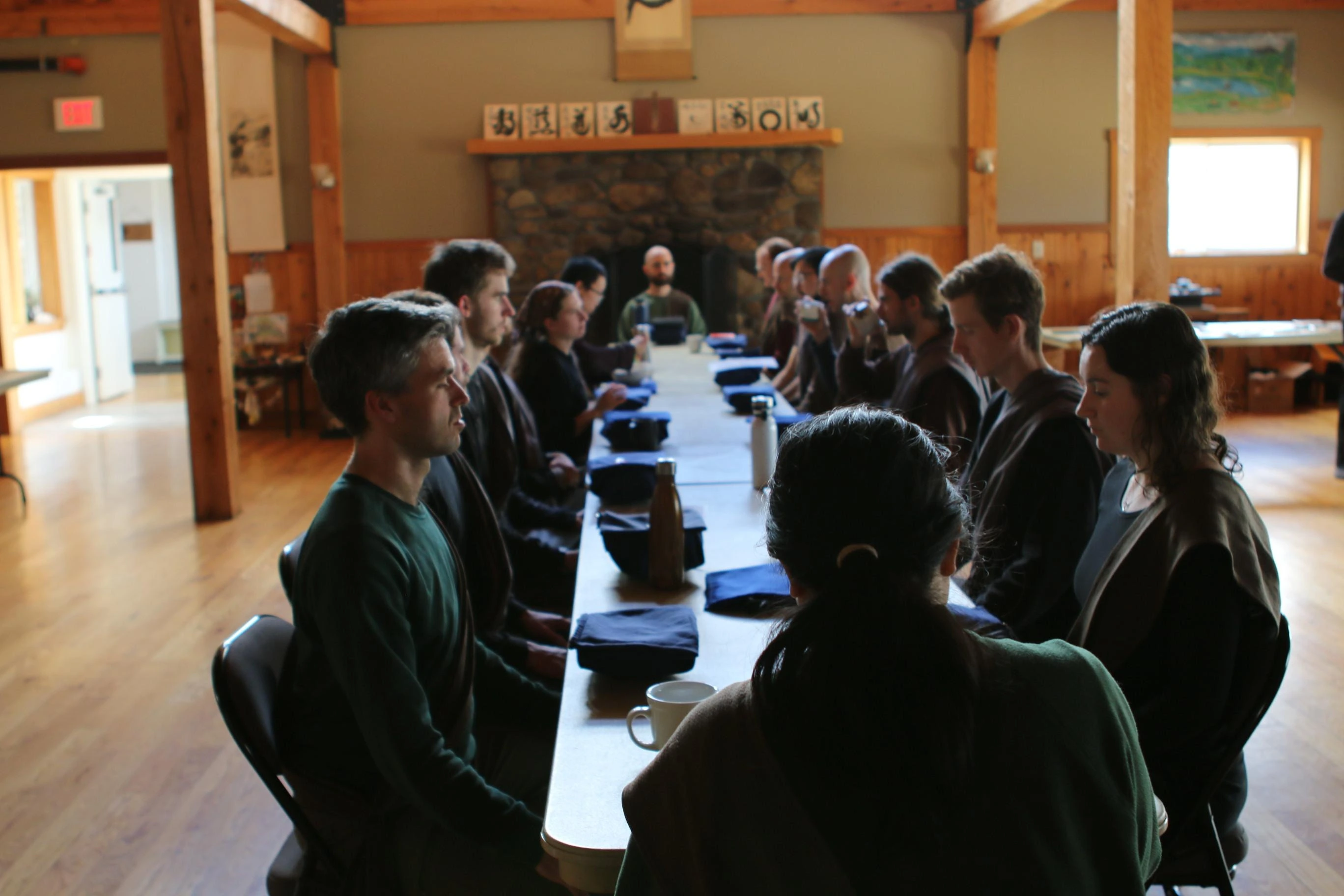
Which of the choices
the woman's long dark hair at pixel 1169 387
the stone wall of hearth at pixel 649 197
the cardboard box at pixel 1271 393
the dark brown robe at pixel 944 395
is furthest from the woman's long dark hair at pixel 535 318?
the cardboard box at pixel 1271 393

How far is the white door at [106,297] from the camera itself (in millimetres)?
10172

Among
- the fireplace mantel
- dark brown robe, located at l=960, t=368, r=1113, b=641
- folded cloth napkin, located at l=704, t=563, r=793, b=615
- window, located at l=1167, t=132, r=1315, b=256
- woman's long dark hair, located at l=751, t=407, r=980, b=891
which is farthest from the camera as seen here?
window, located at l=1167, t=132, r=1315, b=256

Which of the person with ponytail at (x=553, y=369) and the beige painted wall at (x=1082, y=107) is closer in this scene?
the person with ponytail at (x=553, y=369)

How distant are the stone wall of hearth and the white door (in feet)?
13.6

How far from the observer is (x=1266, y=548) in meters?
1.67

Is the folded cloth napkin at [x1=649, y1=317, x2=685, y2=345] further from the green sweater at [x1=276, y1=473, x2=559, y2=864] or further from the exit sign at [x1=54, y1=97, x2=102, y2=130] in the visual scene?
the green sweater at [x1=276, y1=473, x2=559, y2=864]

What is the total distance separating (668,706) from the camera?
4.52 feet

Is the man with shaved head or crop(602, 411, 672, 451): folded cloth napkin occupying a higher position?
the man with shaved head

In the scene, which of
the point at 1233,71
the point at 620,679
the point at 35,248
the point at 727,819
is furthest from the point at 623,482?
the point at 35,248

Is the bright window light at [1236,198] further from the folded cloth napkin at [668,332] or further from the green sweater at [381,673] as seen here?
the green sweater at [381,673]

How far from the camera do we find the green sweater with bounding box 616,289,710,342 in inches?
288

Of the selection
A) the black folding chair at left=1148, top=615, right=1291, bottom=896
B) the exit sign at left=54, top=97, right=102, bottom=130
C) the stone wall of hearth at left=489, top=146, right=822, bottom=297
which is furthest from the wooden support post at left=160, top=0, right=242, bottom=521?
the black folding chair at left=1148, top=615, right=1291, bottom=896

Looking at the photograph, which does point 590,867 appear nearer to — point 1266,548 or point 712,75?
point 1266,548

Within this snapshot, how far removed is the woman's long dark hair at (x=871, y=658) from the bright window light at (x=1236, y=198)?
8.84m
